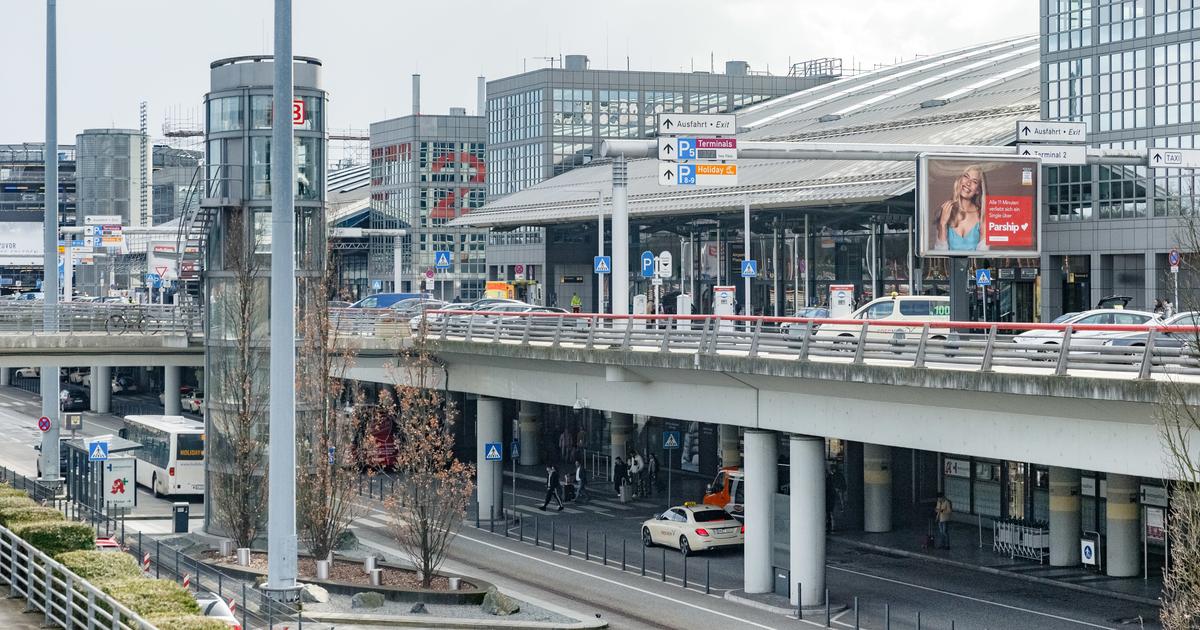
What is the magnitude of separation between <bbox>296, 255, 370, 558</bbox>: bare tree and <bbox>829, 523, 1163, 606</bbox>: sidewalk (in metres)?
13.6

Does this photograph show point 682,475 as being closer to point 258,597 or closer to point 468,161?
point 258,597

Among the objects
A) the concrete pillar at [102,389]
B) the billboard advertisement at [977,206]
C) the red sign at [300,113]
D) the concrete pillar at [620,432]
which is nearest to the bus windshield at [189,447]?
the concrete pillar at [620,432]

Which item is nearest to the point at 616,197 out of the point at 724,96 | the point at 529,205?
the point at 529,205

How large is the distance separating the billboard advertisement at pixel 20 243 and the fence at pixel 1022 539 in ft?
453

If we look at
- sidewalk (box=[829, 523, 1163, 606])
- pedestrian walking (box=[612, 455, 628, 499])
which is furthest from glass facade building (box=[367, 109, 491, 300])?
sidewalk (box=[829, 523, 1163, 606])

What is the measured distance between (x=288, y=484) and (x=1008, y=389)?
1181 centimetres

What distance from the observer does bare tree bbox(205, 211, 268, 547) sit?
126 feet

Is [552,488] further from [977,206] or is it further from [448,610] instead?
[448,610]

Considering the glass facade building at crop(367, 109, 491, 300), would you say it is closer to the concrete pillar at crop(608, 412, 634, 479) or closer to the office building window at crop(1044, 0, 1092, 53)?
the concrete pillar at crop(608, 412, 634, 479)

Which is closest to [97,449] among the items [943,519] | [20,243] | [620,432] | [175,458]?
[175,458]

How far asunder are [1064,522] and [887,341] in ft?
37.4

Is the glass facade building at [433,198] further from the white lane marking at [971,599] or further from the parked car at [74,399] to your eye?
the white lane marking at [971,599]

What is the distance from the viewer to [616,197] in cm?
3925

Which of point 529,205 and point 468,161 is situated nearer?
point 529,205
